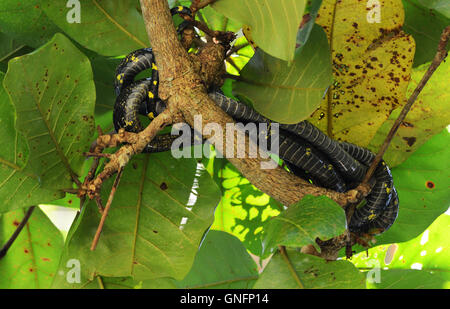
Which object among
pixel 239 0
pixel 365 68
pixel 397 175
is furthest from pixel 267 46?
pixel 397 175

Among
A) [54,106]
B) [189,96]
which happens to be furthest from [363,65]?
[54,106]

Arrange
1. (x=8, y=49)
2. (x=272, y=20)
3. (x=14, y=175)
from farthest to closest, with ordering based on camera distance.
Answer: (x=8, y=49), (x=14, y=175), (x=272, y=20)

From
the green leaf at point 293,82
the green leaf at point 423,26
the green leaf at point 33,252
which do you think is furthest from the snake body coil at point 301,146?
the green leaf at point 33,252

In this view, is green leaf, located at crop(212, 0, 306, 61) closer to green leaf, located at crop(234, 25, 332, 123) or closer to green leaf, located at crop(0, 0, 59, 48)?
green leaf, located at crop(234, 25, 332, 123)

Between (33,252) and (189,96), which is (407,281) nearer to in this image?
(189,96)

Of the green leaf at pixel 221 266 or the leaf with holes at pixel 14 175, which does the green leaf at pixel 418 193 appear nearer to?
the green leaf at pixel 221 266

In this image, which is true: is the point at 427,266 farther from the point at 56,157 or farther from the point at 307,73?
the point at 56,157

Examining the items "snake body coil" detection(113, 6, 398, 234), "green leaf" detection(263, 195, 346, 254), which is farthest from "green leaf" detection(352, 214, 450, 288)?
"green leaf" detection(263, 195, 346, 254)

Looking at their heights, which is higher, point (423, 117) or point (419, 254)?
point (423, 117)
